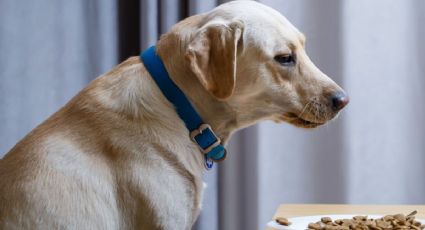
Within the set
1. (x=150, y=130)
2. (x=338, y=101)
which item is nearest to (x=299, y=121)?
(x=338, y=101)

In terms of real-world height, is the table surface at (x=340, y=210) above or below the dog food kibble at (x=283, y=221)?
below

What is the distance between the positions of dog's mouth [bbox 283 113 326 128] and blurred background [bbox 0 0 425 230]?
900 mm

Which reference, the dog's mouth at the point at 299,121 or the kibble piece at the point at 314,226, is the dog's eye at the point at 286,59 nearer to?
the dog's mouth at the point at 299,121

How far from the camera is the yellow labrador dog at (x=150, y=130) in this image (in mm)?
1277

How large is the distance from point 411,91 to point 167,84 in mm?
1203

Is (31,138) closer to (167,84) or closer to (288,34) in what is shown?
(167,84)

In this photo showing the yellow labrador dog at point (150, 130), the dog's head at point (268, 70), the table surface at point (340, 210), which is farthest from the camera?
the table surface at point (340, 210)

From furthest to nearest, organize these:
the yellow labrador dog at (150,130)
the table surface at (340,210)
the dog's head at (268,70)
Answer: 1. the table surface at (340,210)
2. the dog's head at (268,70)
3. the yellow labrador dog at (150,130)

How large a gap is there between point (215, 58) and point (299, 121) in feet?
0.79

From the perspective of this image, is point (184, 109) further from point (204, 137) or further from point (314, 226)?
point (314, 226)

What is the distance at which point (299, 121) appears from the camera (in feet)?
4.77

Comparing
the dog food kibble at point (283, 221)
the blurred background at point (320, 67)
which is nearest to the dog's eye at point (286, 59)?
the dog food kibble at point (283, 221)

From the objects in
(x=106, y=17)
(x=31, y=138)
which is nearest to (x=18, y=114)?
(x=106, y=17)

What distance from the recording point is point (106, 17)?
95.2 inches
